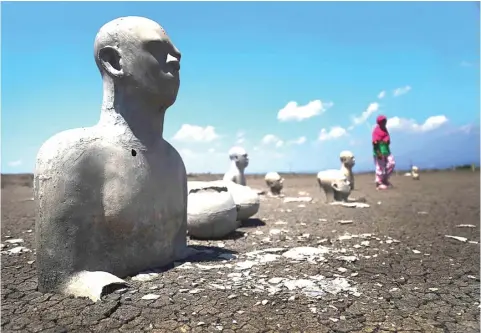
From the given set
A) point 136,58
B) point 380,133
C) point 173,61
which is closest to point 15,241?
point 136,58

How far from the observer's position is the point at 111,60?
3570 millimetres

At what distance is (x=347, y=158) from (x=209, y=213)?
7.25m

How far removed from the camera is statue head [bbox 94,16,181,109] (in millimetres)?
3502

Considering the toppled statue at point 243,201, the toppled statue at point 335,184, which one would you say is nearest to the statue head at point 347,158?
Result: the toppled statue at point 335,184

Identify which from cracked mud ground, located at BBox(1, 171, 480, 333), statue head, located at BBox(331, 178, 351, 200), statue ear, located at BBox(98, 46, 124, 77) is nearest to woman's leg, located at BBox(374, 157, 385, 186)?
statue head, located at BBox(331, 178, 351, 200)

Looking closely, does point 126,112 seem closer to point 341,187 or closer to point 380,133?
point 341,187

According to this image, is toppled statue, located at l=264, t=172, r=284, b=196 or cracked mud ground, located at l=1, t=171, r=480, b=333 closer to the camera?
cracked mud ground, located at l=1, t=171, r=480, b=333

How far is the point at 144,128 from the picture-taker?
146 inches

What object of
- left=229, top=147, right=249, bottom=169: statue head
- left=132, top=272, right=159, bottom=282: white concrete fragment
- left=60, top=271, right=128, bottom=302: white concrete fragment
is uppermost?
left=229, top=147, right=249, bottom=169: statue head

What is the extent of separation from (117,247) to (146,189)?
23.2 inches

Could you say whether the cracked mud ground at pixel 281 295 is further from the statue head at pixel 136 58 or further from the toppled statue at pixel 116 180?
the statue head at pixel 136 58

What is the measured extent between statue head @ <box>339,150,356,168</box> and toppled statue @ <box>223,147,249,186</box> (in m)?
2.91

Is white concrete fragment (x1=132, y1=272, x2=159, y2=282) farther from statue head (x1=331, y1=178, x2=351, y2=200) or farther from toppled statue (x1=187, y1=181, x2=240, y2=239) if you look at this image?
statue head (x1=331, y1=178, x2=351, y2=200)

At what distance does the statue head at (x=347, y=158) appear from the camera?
11297 mm
